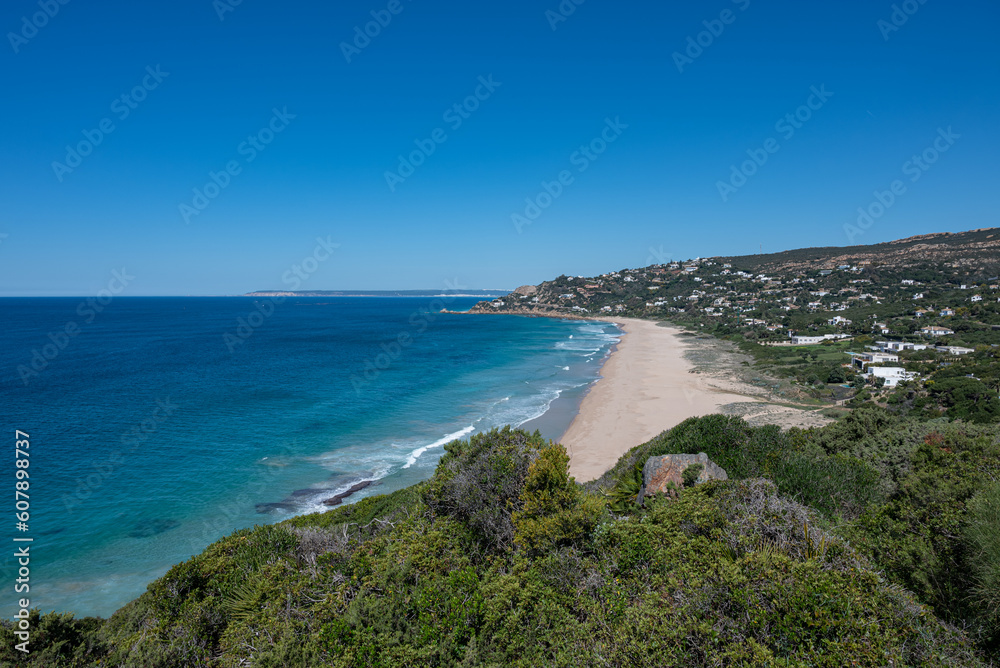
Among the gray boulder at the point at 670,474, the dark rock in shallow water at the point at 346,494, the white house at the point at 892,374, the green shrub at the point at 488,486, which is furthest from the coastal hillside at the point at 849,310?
the dark rock in shallow water at the point at 346,494

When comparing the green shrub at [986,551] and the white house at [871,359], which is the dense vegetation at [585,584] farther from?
the white house at [871,359]

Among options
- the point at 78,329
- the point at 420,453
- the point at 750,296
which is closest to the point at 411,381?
the point at 420,453

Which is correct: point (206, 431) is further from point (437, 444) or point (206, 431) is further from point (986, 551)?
point (986, 551)

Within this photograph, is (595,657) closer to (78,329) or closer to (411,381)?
(411,381)

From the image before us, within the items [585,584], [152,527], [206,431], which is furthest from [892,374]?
[206,431]

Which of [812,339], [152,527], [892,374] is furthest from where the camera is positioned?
[812,339]

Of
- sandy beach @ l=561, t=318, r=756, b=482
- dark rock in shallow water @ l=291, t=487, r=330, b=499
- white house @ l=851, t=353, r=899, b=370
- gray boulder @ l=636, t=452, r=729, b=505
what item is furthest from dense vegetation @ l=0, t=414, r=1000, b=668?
white house @ l=851, t=353, r=899, b=370

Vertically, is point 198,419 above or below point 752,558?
below

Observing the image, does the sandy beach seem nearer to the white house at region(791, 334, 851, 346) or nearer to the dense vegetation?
the dense vegetation
